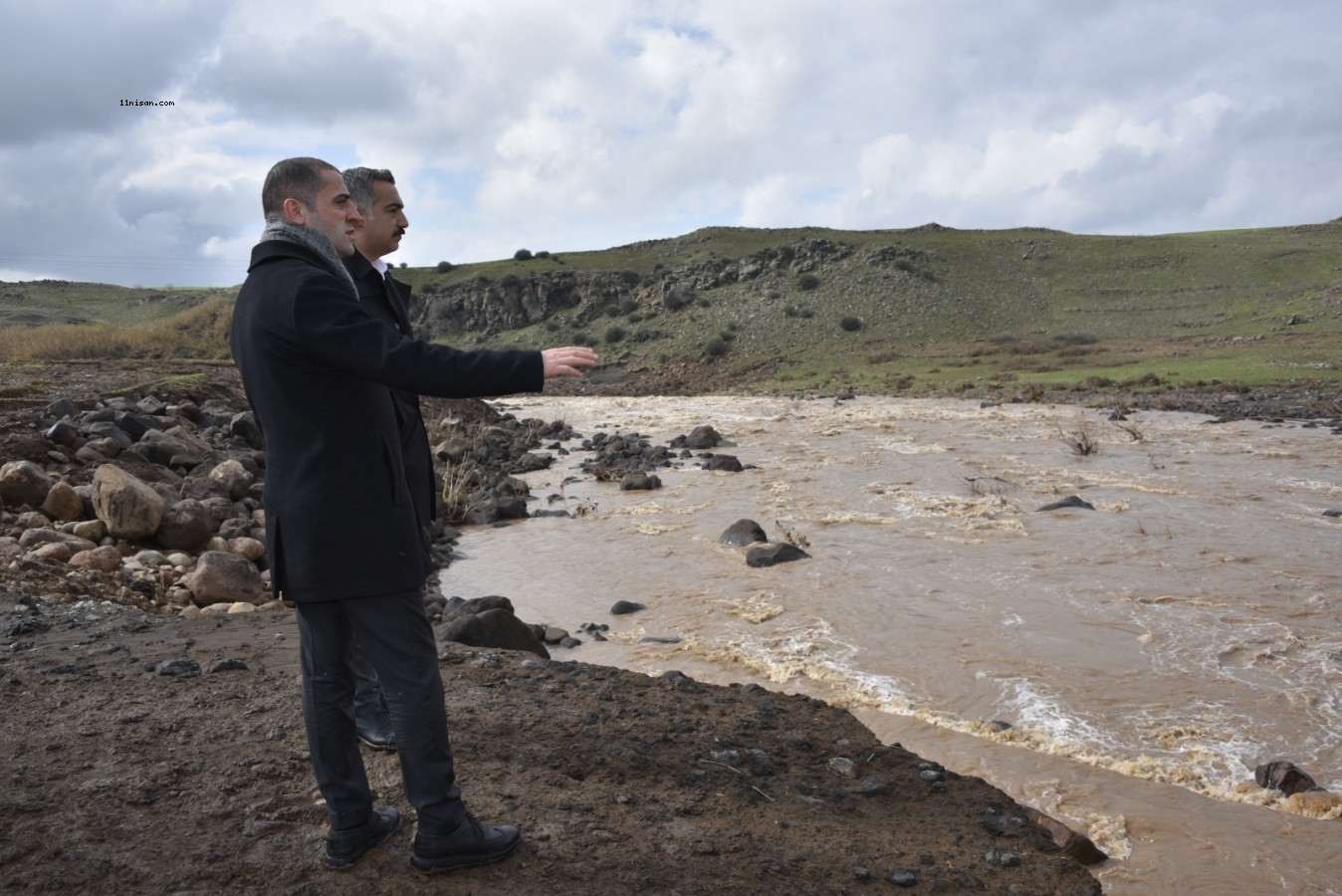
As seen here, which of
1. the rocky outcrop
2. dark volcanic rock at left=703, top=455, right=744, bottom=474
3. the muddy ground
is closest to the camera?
the muddy ground

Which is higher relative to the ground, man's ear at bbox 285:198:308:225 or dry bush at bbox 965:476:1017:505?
man's ear at bbox 285:198:308:225

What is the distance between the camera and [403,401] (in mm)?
3709

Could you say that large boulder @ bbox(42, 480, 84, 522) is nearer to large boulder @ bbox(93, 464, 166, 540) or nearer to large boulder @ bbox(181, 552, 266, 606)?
large boulder @ bbox(93, 464, 166, 540)

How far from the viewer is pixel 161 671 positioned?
5234 millimetres

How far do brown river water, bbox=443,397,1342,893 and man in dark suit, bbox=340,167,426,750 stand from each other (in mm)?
3033

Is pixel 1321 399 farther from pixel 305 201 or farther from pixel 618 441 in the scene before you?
pixel 305 201

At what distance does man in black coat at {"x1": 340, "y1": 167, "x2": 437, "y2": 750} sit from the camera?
3.62 meters

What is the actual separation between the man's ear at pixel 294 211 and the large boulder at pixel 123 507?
6.68 meters

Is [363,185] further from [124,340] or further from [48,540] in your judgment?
[124,340]

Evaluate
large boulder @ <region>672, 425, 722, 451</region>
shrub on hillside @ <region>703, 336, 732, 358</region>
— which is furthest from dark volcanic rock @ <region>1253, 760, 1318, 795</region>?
shrub on hillside @ <region>703, 336, 732, 358</region>

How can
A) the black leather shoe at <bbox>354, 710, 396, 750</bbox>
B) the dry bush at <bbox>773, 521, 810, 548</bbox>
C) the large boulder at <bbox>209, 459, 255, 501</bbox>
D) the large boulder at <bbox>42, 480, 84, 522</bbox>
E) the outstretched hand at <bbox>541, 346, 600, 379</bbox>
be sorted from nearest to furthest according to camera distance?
the outstretched hand at <bbox>541, 346, 600, 379</bbox>, the black leather shoe at <bbox>354, 710, 396, 750</bbox>, the large boulder at <bbox>42, 480, 84, 522</bbox>, the dry bush at <bbox>773, 521, 810, 548</bbox>, the large boulder at <bbox>209, 459, 255, 501</bbox>

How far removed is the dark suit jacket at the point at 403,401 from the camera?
3584 mm

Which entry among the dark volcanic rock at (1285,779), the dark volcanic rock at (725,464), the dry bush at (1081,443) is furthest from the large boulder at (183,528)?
the dry bush at (1081,443)

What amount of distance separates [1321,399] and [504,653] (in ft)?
73.7
